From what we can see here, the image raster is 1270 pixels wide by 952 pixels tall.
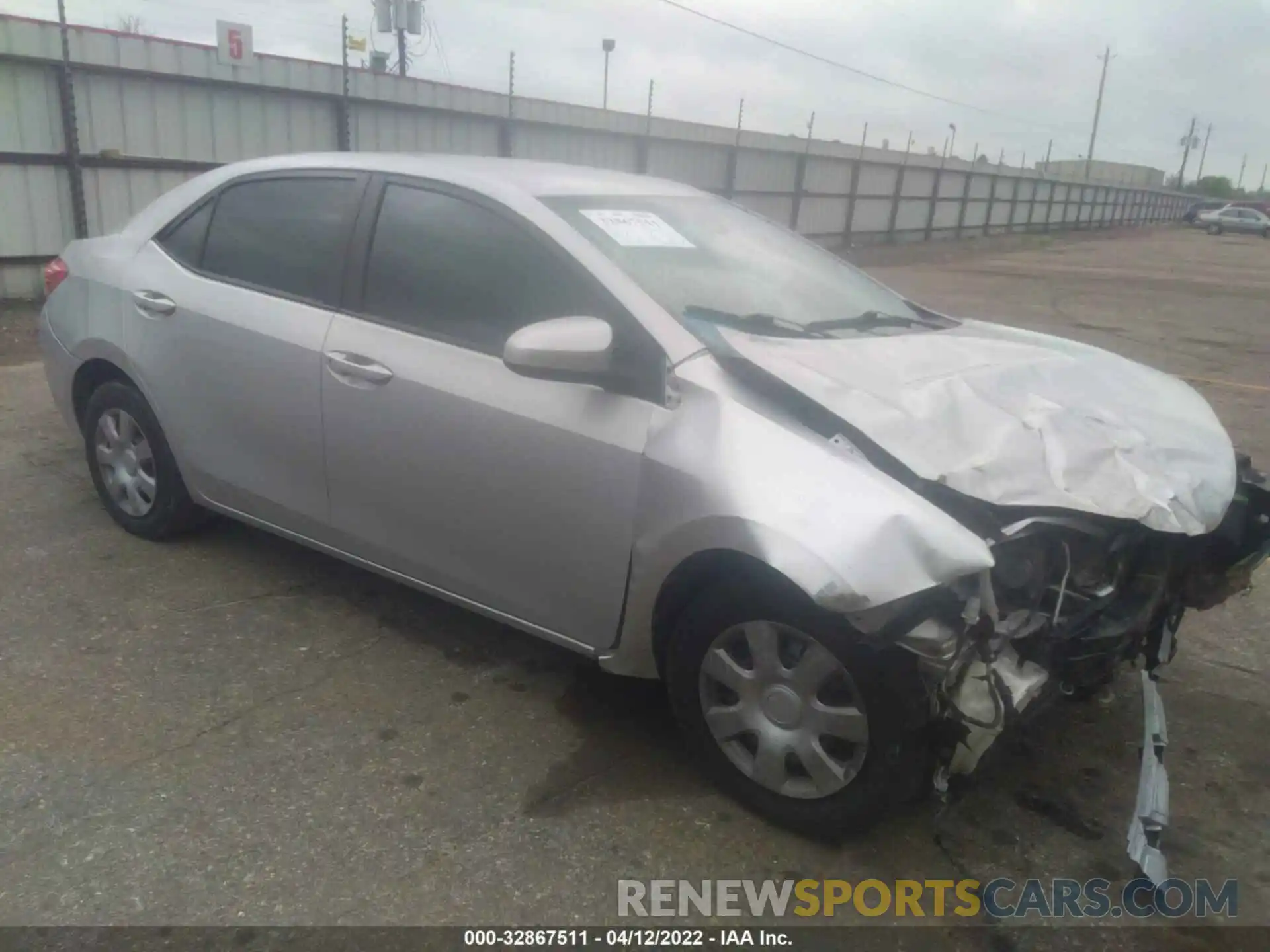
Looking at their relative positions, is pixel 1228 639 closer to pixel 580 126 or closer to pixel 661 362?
pixel 661 362

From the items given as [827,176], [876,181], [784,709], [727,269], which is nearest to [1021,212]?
[876,181]

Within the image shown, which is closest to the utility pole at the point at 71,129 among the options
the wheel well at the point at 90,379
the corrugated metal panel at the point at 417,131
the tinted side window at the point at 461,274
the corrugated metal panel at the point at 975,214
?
the corrugated metal panel at the point at 417,131

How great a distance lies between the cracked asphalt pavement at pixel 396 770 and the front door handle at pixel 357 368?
935mm

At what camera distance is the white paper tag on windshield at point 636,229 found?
3.13 m

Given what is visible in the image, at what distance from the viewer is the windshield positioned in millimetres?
3023

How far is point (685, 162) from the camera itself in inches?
728

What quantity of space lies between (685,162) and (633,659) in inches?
660

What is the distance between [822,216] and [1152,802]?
21888mm

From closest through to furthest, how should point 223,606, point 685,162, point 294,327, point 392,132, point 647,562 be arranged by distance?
point 647,562 < point 294,327 < point 223,606 < point 392,132 < point 685,162

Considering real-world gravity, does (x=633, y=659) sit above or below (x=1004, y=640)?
below

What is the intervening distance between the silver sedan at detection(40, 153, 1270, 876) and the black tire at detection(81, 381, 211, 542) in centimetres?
11

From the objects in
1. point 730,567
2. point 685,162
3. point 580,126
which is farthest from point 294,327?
point 685,162

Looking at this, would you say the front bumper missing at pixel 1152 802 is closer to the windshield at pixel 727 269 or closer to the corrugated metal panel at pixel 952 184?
the windshield at pixel 727 269

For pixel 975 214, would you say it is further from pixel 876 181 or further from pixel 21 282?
pixel 21 282
